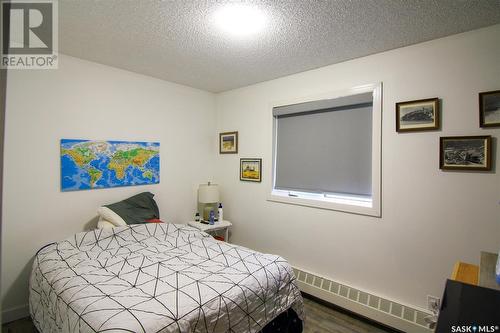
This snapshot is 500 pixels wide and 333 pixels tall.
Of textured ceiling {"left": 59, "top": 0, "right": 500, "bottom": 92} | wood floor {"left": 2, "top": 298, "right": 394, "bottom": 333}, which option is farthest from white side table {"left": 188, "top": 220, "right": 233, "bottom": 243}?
textured ceiling {"left": 59, "top": 0, "right": 500, "bottom": 92}

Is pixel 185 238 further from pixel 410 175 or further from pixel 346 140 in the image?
pixel 410 175

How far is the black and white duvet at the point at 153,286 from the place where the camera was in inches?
57.7

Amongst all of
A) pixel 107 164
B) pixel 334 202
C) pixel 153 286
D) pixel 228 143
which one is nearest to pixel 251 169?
pixel 228 143

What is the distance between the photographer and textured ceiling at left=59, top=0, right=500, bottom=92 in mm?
1776

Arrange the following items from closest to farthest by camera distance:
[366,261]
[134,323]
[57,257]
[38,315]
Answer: [134,323]
[38,315]
[57,257]
[366,261]

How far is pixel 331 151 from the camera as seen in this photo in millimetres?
2857

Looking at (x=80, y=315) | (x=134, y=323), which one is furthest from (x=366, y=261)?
(x=80, y=315)

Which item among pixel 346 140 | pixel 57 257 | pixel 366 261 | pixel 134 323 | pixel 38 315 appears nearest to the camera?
pixel 134 323

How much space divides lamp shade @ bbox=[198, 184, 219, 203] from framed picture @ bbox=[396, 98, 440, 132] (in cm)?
229

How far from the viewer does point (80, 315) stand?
57.6 inches

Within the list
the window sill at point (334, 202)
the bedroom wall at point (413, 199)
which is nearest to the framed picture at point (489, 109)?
the bedroom wall at point (413, 199)

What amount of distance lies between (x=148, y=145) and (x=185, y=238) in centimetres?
126

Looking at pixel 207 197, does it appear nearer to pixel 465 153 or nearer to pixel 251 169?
pixel 251 169

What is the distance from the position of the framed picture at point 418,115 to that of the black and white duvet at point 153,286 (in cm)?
160
